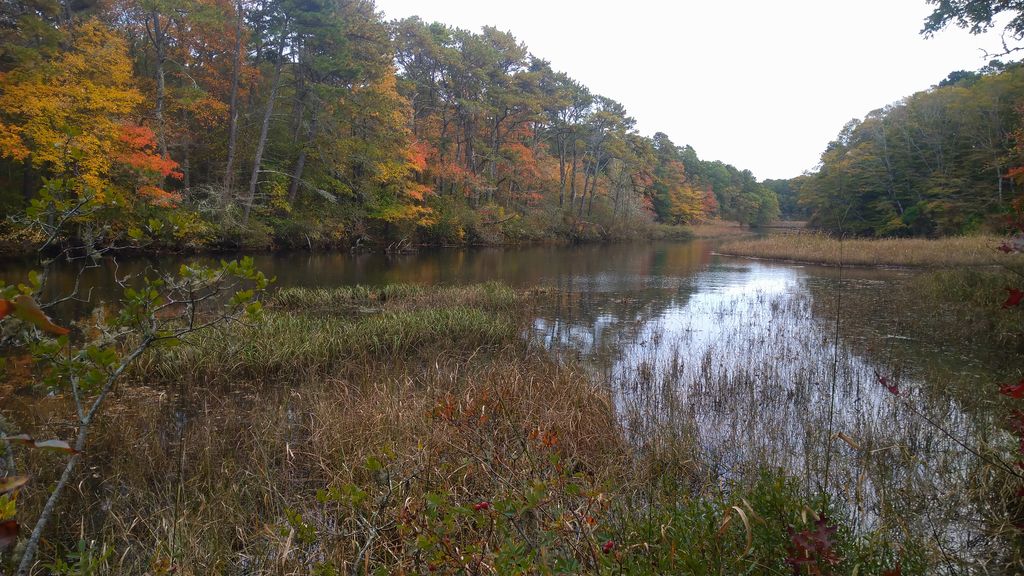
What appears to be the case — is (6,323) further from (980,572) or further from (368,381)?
(368,381)

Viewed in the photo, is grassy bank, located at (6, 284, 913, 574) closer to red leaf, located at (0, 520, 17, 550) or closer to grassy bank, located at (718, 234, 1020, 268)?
red leaf, located at (0, 520, 17, 550)

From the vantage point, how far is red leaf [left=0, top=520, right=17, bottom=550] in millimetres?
817

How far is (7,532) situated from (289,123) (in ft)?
96.5

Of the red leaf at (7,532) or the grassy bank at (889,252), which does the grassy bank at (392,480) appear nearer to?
the red leaf at (7,532)

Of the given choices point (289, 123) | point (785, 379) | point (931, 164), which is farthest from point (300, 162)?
point (931, 164)

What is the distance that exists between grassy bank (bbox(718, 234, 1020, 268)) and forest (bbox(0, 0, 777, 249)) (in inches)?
670

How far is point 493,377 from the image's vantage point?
6.41m

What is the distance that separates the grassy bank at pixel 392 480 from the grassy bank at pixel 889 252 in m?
17.0

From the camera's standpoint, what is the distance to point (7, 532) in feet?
2.74

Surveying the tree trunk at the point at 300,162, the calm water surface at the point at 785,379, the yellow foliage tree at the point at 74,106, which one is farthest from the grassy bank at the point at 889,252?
the yellow foliage tree at the point at 74,106

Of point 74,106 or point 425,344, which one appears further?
point 74,106

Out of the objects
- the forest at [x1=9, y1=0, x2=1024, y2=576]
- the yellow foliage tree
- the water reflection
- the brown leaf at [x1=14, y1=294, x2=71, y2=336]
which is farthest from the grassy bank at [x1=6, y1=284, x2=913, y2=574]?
the yellow foliage tree

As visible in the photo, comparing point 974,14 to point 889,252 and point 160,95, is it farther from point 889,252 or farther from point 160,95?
point 160,95

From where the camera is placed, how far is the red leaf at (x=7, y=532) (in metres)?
0.82
